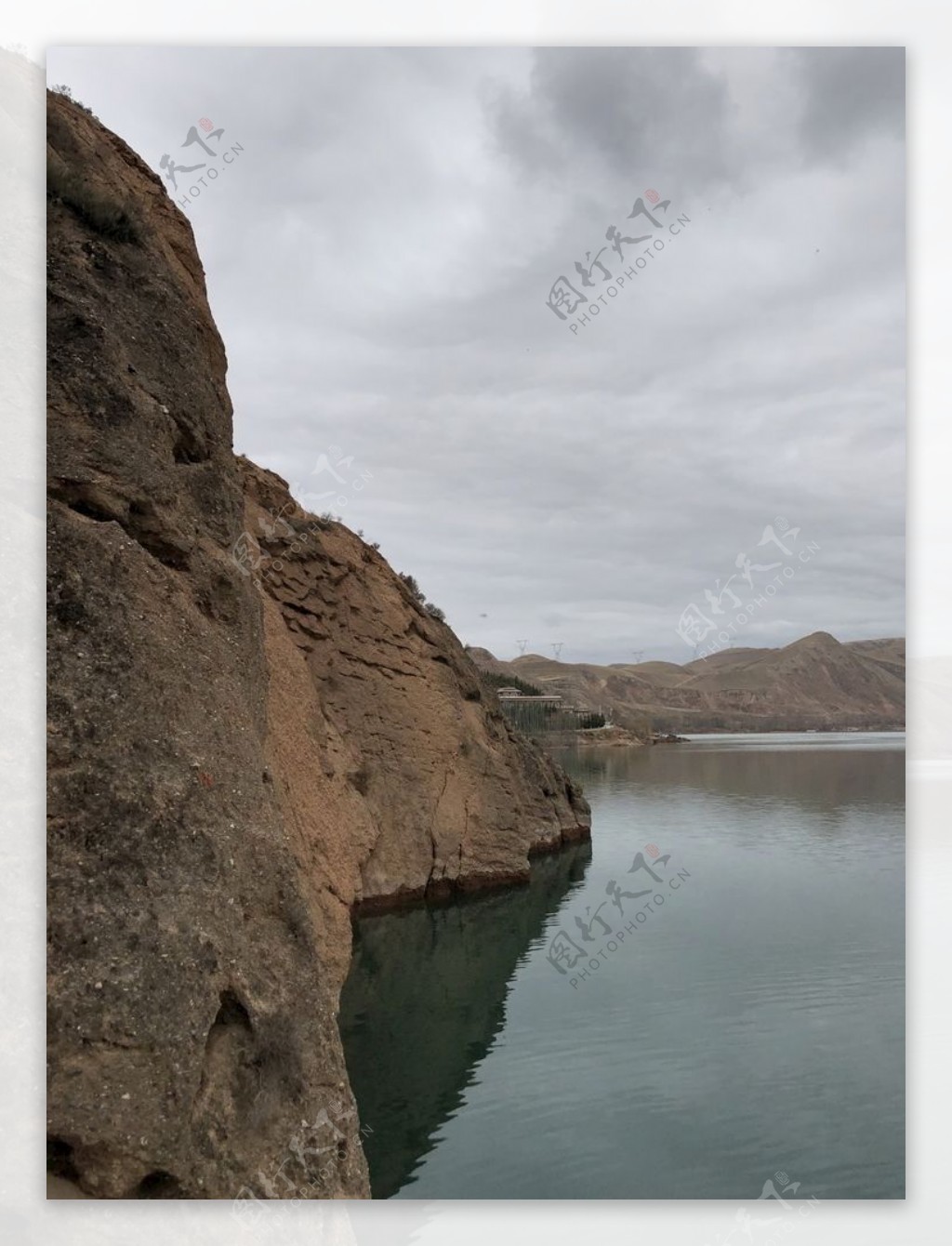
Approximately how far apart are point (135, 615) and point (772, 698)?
132594 millimetres

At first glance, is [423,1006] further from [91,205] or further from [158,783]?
[91,205]

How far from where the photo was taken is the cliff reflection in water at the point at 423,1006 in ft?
27.1

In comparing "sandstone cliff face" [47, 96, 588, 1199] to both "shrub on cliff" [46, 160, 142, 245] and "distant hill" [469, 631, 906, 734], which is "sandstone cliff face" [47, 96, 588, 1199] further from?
"distant hill" [469, 631, 906, 734]

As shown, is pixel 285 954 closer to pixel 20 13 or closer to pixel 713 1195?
pixel 713 1195

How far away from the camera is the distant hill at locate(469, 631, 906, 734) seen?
10088cm

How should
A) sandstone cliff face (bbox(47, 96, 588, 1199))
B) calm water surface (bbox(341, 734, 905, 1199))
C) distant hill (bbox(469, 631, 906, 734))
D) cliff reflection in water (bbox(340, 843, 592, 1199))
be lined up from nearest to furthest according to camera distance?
sandstone cliff face (bbox(47, 96, 588, 1199)) → calm water surface (bbox(341, 734, 905, 1199)) → cliff reflection in water (bbox(340, 843, 592, 1199)) → distant hill (bbox(469, 631, 906, 734))

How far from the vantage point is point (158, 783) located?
4.95m

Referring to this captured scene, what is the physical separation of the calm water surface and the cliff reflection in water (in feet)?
0.12

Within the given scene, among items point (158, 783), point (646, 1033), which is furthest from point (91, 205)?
point (646, 1033)

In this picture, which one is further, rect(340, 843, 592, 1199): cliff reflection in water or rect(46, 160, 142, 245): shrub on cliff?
rect(340, 843, 592, 1199): cliff reflection in water

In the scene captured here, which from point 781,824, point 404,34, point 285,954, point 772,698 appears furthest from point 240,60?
point 772,698

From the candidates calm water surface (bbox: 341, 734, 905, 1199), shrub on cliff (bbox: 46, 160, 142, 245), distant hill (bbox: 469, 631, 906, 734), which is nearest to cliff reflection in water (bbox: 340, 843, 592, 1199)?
calm water surface (bbox: 341, 734, 905, 1199)

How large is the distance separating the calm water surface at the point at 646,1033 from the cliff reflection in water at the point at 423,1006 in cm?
4

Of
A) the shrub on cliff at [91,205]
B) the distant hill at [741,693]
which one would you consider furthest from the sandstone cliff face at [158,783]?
the distant hill at [741,693]
